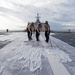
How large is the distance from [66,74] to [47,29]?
1193 centimetres

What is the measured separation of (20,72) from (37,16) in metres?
88.3

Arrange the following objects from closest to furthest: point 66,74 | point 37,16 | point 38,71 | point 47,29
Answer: point 66,74 → point 38,71 → point 47,29 → point 37,16

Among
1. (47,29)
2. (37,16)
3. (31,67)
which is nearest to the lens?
(31,67)

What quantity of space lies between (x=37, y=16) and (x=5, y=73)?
88483 millimetres

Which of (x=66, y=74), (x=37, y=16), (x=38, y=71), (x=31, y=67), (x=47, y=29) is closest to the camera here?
(x=66, y=74)

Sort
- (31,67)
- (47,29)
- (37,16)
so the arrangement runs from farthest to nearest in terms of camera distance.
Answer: (37,16) → (47,29) → (31,67)

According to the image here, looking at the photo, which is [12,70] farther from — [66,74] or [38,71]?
[66,74]

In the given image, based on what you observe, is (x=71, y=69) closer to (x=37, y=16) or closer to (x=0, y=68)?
(x=0, y=68)

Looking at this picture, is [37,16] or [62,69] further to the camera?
[37,16]

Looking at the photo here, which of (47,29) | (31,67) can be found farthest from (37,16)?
(31,67)

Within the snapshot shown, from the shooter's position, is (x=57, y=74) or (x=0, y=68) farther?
(x=0, y=68)

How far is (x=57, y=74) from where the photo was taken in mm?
5445

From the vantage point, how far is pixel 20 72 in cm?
566

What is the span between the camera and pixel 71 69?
6.13 m
